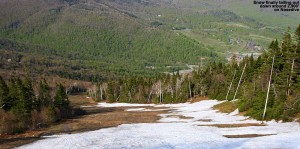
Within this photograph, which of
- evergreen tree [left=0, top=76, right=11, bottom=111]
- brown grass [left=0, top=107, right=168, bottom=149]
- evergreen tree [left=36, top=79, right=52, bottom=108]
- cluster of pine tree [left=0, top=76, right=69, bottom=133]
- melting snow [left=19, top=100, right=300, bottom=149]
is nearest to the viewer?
melting snow [left=19, top=100, right=300, bottom=149]

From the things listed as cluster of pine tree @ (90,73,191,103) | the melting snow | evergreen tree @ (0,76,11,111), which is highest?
evergreen tree @ (0,76,11,111)

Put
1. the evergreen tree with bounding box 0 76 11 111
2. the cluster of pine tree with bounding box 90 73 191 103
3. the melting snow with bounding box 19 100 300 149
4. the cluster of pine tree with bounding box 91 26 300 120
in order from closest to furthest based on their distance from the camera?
the melting snow with bounding box 19 100 300 149 → the cluster of pine tree with bounding box 91 26 300 120 → the evergreen tree with bounding box 0 76 11 111 → the cluster of pine tree with bounding box 90 73 191 103

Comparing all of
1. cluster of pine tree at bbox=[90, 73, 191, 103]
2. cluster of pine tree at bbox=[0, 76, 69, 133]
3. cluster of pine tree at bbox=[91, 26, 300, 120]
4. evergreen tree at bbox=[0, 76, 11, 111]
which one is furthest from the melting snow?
cluster of pine tree at bbox=[90, 73, 191, 103]

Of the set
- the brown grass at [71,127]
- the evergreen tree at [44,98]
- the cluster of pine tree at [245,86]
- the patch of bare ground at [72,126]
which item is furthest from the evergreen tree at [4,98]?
the cluster of pine tree at [245,86]

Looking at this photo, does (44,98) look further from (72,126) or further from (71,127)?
(71,127)

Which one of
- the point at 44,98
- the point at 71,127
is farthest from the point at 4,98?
the point at 71,127

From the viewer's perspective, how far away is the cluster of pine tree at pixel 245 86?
53000 mm

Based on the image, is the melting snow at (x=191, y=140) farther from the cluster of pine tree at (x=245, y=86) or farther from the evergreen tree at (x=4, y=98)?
the evergreen tree at (x=4, y=98)

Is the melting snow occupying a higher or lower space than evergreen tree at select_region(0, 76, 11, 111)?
lower

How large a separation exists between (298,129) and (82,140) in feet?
97.8

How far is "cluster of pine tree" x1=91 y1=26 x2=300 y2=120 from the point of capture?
53.0 meters

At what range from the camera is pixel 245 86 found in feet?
244

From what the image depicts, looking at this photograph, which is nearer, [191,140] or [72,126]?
[191,140]

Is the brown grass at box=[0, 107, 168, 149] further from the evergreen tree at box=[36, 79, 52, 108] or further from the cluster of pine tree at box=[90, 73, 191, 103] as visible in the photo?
the cluster of pine tree at box=[90, 73, 191, 103]
